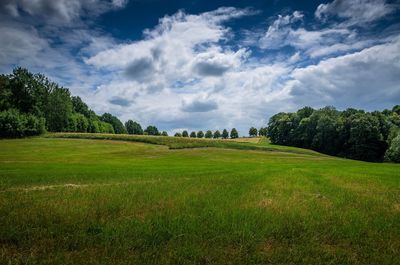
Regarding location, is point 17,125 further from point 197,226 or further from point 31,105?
point 197,226

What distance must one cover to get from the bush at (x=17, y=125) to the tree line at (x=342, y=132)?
99.3 meters

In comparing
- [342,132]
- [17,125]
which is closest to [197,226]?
[17,125]

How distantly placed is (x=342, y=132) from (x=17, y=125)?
11288cm

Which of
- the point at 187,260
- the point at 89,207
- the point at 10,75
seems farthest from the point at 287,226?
the point at 10,75

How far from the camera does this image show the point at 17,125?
3583 inches

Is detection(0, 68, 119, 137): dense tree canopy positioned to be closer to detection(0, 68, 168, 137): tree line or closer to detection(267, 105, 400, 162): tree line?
detection(0, 68, 168, 137): tree line

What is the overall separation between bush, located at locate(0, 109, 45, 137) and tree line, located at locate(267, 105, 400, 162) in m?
99.3

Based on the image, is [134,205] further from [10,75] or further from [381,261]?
[10,75]

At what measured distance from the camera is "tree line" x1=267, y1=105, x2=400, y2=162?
350ft

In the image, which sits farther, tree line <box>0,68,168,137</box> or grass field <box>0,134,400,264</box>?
tree line <box>0,68,168,137</box>

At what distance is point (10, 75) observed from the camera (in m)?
116

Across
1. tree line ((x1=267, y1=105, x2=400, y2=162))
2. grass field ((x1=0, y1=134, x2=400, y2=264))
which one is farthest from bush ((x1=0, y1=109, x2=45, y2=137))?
tree line ((x1=267, y1=105, x2=400, y2=162))

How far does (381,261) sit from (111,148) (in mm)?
76201

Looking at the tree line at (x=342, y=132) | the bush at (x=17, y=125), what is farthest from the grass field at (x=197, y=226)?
the bush at (x=17, y=125)
